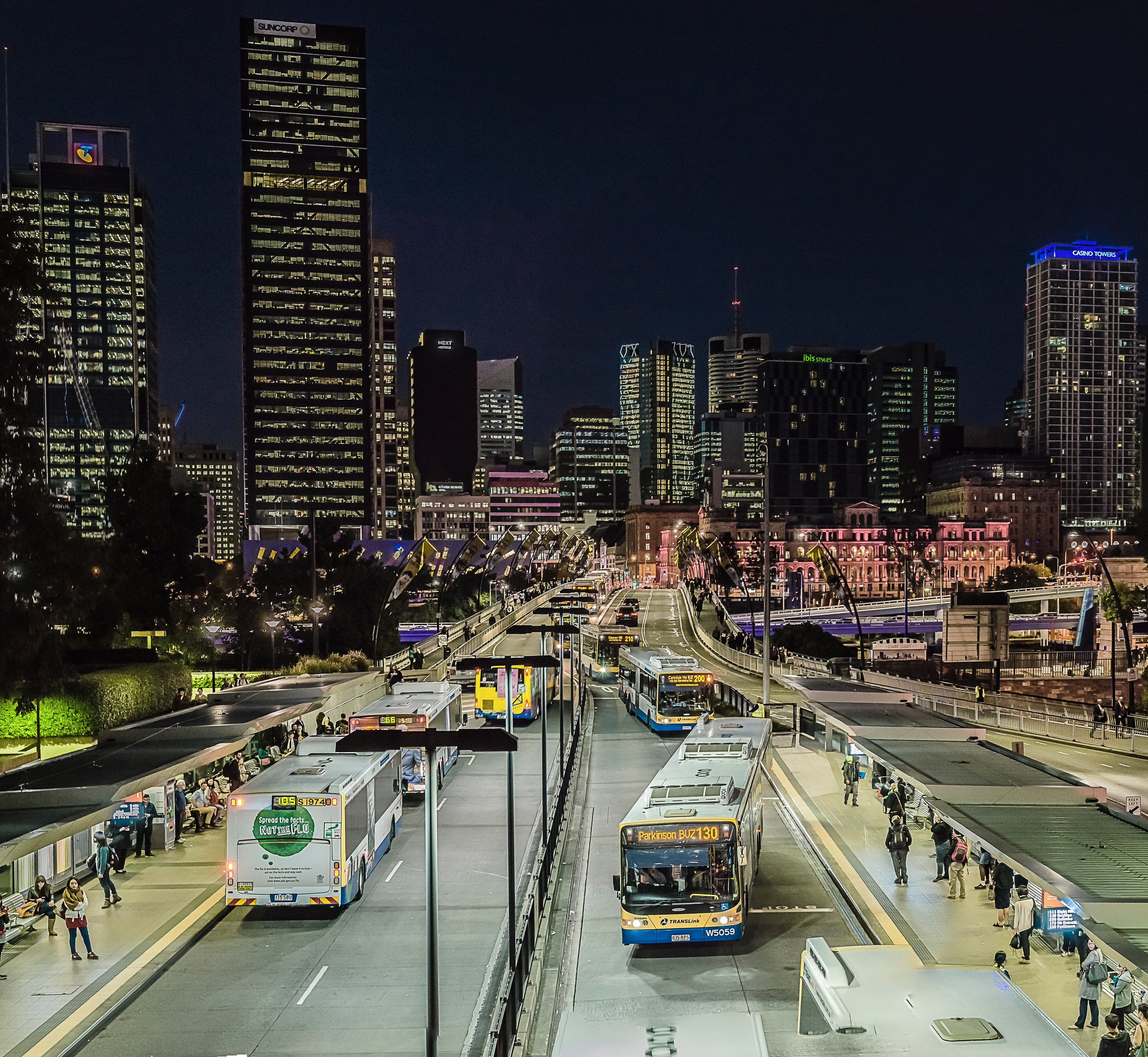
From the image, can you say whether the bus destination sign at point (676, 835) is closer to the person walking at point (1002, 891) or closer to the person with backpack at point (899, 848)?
the person walking at point (1002, 891)

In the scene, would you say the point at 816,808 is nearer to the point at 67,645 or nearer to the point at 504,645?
the point at 67,645

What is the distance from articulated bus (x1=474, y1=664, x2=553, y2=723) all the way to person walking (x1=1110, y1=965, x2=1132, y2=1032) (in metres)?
31.1

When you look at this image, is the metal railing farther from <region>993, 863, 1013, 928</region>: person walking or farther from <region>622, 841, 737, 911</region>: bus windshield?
<region>993, 863, 1013, 928</region>: person walking

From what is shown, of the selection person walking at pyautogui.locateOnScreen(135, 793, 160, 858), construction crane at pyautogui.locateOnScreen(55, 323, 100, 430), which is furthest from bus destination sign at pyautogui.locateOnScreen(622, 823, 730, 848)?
construction crane at pyautogui.locateOnScreen(55, 323, 100, 430)

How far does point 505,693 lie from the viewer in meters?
43.8

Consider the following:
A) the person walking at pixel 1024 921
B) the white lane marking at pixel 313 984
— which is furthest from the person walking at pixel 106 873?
the person walking at pixel 1024 921

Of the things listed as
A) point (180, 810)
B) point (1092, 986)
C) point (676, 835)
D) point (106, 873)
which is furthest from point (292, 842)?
point (1092, 986)

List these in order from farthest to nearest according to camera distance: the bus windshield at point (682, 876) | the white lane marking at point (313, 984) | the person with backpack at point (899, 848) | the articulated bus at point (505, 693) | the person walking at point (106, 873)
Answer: the articulated bus at point (505, 693) → the person with backpack at point (899, 848) → the person walking at point (106, 873) → the bus windshield at point (682, 876) → the white lane marking at point (313, 984)

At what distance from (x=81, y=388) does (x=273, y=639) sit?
508 ft

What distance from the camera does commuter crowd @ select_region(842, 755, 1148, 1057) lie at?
39.2 feet

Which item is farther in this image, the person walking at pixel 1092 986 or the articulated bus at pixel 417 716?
the articulated bus at pixel 417 716

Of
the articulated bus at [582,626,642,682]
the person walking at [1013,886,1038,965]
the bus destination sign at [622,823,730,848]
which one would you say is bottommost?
the articulated bus at [582,626,642,682]

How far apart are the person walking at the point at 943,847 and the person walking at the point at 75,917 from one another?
15524 millimetres

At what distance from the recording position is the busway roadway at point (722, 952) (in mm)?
14930
